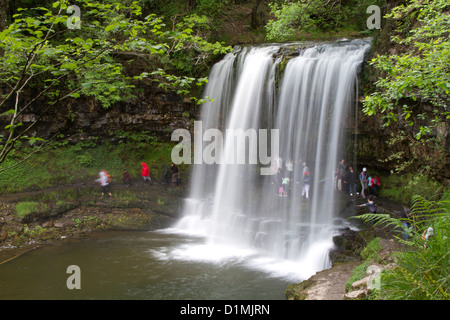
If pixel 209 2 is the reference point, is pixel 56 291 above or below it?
below

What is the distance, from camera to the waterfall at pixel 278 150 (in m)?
11.2

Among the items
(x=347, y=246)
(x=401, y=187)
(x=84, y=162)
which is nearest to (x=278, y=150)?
(x=401, y=187)

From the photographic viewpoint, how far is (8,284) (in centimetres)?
829

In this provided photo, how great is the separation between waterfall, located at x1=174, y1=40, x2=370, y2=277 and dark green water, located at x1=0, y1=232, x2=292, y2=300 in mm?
1403

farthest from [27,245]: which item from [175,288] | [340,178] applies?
[340,178]

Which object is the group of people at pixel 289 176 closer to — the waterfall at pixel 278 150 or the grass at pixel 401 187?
the waterfall at pixel 278 150

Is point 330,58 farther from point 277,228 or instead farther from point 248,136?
point 277,228

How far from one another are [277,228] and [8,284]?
7.81 m

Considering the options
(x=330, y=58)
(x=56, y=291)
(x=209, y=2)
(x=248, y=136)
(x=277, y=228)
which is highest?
(x=209, y=2)

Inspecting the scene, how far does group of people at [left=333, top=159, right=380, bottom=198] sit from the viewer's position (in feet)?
39.0

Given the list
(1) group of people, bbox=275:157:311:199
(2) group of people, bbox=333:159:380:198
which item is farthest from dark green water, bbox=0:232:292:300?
(2) group of people, bbox=333:159:380:198

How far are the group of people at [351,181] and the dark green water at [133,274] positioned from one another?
476cm

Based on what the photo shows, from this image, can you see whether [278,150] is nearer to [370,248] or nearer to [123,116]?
[370,248]
